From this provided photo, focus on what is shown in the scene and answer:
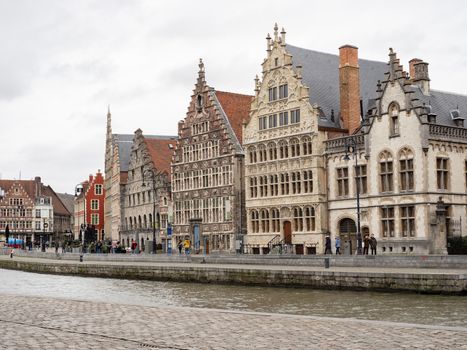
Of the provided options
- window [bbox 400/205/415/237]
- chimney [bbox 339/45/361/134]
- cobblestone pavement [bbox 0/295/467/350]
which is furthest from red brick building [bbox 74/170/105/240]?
cobblestone pavement [bbox 0/295/467/350]

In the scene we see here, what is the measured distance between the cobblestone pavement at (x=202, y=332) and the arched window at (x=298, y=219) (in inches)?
1492

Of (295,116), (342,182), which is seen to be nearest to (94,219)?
(295,116)

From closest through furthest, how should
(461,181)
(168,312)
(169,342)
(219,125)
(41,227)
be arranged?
(169,342) → (168,312) → (461,181) → (219,125) → (41,227)

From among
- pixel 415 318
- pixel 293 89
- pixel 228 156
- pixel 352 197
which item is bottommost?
pixel 415 318

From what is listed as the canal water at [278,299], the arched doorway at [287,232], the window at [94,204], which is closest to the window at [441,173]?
the arched doorway at [287,232]

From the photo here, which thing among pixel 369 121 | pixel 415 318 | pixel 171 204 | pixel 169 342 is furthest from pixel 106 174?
pixel 169 342

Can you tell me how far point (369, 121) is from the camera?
49156 mm

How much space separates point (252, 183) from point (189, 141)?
402 inches

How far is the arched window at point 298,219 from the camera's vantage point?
53.8 m

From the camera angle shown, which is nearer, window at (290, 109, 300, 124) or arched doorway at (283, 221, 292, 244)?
window at (290, 109, 300, 124)

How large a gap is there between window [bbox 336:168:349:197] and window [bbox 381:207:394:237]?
363 centimetres

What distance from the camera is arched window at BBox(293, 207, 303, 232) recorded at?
5378cm

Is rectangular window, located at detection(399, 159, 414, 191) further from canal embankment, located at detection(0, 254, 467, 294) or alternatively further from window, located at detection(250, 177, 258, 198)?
window, located at detection(250, 177, 258, 198)

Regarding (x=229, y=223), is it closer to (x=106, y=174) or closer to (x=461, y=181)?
(x=461, y=181)
